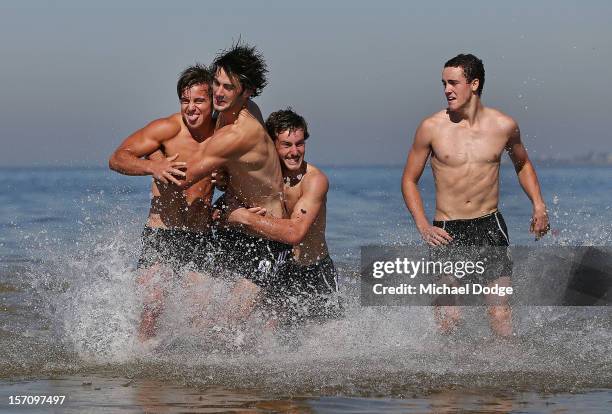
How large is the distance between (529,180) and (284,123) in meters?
1.83

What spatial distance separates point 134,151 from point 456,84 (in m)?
2.19

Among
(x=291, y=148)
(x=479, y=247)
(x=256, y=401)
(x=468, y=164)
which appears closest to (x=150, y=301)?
(x=291, y=148)

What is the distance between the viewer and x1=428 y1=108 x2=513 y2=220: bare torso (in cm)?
732

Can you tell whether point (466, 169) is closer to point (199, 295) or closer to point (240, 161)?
point (240, 161)

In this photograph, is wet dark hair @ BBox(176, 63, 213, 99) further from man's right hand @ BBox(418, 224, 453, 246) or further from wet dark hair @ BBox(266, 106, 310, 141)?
man's right hand @ BBox(418, 224, 453, 246)

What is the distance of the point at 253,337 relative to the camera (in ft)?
23.3

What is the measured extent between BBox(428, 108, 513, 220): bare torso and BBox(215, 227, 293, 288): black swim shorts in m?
1.26

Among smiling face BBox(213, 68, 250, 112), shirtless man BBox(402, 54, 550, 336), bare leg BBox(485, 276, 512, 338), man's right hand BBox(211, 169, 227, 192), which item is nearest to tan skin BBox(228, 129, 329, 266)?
man's right hand BBox(211, 169, 227, 192)

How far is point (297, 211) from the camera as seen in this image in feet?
22.8

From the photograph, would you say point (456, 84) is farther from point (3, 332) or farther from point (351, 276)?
point (351, 276)

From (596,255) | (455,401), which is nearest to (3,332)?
(455,401)

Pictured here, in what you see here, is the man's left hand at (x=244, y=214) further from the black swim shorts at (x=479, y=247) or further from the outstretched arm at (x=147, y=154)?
the black swim shorts at (x=479, y=247)

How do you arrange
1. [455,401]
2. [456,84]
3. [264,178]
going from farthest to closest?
[456,84] < [264,178] < [455,401]

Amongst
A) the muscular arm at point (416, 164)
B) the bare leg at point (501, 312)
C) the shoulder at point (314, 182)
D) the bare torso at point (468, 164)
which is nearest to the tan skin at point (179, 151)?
the shoulder at point (314, 182)
